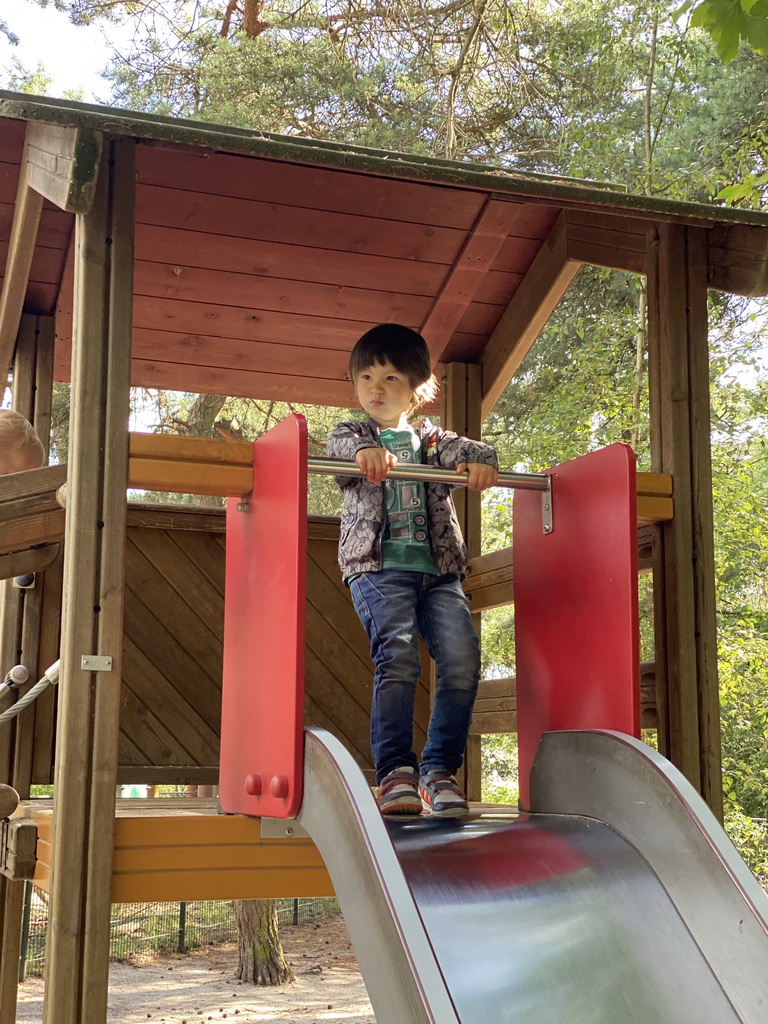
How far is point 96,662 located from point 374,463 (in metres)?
0.95

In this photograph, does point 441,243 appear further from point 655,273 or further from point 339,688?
point 339,688

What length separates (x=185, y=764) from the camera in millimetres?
5289

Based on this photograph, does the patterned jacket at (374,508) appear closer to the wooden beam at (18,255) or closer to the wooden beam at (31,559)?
the wooden beam at (18,255)

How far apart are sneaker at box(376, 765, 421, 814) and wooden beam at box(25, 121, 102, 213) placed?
1.87 meters

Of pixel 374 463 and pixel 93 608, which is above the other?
pixel 374 463

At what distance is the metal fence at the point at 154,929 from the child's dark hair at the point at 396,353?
13.2 metres

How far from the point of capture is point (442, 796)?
11.5 feet

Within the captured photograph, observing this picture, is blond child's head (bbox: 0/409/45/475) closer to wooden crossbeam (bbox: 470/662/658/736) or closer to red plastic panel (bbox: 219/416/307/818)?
red plastic panel (bbox: 219/416/307/818)

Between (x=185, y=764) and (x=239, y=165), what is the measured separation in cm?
274

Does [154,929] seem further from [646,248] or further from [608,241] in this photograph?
[646,248]

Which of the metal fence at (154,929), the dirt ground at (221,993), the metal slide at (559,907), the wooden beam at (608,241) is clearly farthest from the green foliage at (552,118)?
the metal slide at (559,907)

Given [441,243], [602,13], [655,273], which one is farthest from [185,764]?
[602,13]

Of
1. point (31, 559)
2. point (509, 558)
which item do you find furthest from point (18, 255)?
point (509, 558)

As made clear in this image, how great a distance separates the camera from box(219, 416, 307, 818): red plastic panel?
3057 millimetres
